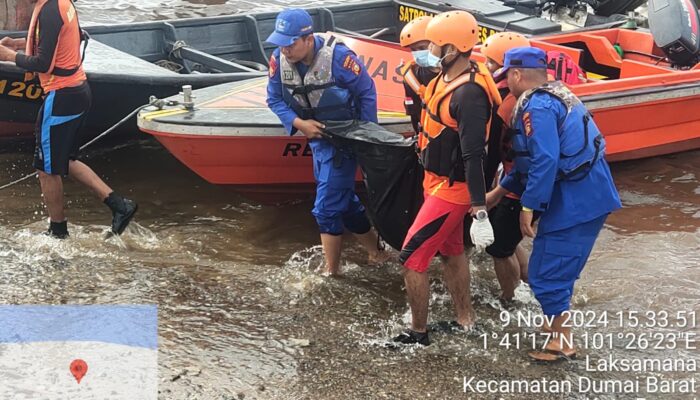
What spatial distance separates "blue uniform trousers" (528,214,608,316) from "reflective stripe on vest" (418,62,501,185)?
1.80ft

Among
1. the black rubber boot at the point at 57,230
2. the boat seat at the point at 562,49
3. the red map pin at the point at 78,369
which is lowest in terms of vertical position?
the black rubber boot at the point at 57,230

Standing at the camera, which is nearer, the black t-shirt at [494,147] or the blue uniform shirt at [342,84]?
the black t-shirt at [494,147]

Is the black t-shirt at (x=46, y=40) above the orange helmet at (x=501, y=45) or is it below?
below

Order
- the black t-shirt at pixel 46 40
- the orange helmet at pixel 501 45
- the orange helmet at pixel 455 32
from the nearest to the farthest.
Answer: the orange helmet at pixel 455 32 < the orange helmet at pixel 501 45 < the black t-shirt at pixel 46 40

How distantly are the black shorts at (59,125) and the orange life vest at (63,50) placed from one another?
6 centimetres

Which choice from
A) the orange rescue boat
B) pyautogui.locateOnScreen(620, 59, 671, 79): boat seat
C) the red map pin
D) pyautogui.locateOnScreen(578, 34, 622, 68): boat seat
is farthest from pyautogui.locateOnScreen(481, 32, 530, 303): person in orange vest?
pyautogui.locateOnScreen(578, 34, 622, 68): boat seat

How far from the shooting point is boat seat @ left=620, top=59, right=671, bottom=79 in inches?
296

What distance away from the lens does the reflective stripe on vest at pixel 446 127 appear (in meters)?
4.05

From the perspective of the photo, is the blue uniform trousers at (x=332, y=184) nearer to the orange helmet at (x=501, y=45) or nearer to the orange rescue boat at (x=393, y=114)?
the orange rescue boat at (x=393, y=114)

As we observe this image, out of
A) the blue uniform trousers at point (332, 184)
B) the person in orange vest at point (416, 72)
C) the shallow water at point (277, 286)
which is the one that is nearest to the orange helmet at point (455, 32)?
the person in orange vest at point (416, 72)

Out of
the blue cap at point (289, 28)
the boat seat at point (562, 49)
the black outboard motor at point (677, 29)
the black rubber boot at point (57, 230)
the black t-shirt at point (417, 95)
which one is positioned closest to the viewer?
the blue cap at point (289, 28)

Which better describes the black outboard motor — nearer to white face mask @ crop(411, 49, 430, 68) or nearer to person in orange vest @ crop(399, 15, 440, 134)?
person in orange vest @ crop(399, 15, 440, 134)

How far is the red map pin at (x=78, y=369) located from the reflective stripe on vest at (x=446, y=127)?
1.97m

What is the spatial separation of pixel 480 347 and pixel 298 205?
2618mm
